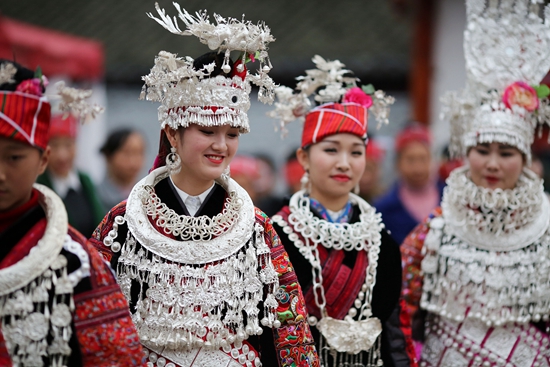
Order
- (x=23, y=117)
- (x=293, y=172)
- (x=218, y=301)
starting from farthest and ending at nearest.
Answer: (x=293, y=172) → (x=218, y=301) → (x=23, y=117)

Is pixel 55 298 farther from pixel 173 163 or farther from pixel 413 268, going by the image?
pixel 413 268

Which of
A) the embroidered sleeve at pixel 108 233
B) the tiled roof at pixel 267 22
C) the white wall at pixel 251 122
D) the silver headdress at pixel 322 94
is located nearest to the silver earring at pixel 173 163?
the embroidered sleeve at pixel 108 233

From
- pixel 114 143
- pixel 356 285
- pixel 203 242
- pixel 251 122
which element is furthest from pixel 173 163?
pixel 251 122

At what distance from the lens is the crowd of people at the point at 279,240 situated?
2699mm

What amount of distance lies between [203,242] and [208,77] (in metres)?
0.68

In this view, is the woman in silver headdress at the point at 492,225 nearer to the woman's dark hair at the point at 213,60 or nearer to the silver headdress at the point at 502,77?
the silver headdress at the point at 502,77

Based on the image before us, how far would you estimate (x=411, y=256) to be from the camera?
4.26 metres

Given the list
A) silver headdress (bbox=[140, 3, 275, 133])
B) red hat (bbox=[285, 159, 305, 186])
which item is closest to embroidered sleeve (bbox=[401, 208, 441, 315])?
silver headdress (bbox=[140, 3, 275, 133])

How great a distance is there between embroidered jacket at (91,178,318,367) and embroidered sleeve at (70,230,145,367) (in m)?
0.29

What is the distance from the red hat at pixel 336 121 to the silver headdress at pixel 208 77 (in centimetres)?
83

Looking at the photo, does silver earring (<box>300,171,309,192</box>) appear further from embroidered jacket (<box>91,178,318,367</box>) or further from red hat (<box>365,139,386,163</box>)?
red hat (<box>365,139,386,163</box>)

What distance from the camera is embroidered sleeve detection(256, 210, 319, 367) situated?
10.5ft

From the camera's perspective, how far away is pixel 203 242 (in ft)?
10.2

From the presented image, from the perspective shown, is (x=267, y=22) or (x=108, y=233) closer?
(x=108, y=233)
